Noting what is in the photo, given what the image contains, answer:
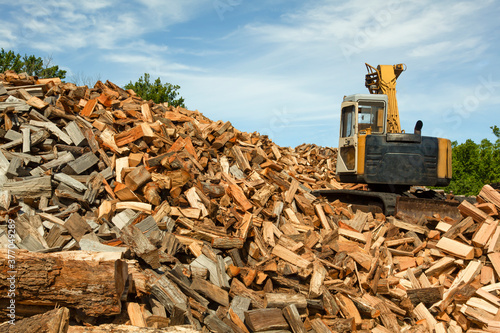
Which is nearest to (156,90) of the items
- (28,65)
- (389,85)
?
(28,65)

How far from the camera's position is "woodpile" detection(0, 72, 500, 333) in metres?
4.52

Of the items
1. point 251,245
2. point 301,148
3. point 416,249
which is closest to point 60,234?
point 251,245

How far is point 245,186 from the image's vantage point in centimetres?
816

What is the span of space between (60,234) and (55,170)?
6.20 feet

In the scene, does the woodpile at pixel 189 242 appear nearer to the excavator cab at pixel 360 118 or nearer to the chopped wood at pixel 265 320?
the chopped wood at pixel 265 320

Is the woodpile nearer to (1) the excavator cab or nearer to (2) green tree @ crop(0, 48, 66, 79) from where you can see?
(1) the excavator cab

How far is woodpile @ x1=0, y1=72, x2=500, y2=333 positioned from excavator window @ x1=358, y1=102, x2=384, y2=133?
2.60 m

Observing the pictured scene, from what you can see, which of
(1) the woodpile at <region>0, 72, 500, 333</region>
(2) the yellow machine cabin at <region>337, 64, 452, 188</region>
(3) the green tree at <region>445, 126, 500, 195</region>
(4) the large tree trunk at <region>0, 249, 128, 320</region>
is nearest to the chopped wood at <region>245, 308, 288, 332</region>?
(1) the woodpile at <region>0, 72, 500, 333</region>

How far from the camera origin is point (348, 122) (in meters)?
11.2

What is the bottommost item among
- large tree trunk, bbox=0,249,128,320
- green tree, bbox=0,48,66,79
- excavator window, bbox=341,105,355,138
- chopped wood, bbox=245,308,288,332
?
chopped wood, bbox=245,308,288,332

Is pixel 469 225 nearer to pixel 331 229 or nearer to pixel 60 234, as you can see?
pixel 331 229

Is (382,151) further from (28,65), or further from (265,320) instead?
(28,65)

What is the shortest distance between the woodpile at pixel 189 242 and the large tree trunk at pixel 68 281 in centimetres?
2

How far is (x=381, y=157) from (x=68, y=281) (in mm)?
8297
